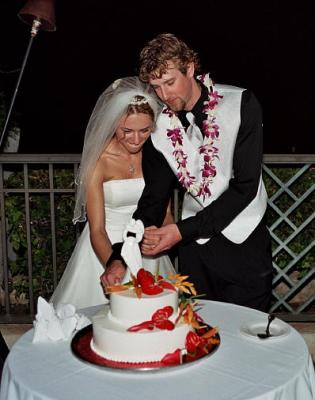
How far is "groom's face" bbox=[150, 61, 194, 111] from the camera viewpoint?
294cm

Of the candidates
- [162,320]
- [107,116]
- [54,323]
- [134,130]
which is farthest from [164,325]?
[107,116]

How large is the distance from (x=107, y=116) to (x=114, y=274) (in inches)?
38.6

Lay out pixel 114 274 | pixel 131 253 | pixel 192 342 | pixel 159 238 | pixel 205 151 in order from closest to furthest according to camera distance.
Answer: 1. pixel 192 342
2. pixel 131 253
3. pixel 114 274
4. pixel 159 238
5. pixel 205 151

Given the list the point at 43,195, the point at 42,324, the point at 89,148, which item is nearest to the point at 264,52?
the point at 43,195

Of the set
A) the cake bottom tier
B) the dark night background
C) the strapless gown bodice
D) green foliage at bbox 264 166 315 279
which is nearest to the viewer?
the cake bottom tier

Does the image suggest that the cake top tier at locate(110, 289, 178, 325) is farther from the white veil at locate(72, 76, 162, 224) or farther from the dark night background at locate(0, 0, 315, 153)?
the dark night background at locate(0, 0, 315, 153)

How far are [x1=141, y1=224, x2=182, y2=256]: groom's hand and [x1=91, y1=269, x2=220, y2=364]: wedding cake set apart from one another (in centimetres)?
61

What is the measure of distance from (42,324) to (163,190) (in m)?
1.10

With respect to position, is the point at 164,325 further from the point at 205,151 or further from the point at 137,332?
the point at 205,151

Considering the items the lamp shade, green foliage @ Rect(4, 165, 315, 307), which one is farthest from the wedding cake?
green foliage @ Rect(4, 165, 315, 307)

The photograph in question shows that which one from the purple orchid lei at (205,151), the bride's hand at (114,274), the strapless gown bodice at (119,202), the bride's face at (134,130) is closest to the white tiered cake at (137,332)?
the bride's hand at (114,274)

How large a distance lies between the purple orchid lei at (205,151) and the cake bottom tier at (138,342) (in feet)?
3.21

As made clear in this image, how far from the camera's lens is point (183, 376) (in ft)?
7.16

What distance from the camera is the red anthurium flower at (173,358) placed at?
2.24m
